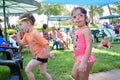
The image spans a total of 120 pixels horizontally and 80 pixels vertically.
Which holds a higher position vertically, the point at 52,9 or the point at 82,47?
the point at 52,9

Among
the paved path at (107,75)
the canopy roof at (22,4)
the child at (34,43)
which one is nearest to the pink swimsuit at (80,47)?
the child at (34,43)

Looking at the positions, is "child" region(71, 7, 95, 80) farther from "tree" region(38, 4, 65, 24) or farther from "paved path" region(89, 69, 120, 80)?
"tree" region(38, 4, 65, 24)

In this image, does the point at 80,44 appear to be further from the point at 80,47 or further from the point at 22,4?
the point at 22,4

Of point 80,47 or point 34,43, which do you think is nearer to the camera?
point 80,47

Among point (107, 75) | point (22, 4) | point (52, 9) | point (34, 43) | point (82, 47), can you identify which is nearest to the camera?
point (82, 47)

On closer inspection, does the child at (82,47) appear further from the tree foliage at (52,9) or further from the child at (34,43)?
the tree foliage at (52,9)

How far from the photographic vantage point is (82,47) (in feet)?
13.1

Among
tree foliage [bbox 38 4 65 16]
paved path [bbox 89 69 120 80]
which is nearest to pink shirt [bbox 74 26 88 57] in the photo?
paved path [bbox 89 69 120 80]

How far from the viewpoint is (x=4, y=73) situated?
7.07 m

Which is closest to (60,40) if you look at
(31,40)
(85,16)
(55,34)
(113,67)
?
(55,34)

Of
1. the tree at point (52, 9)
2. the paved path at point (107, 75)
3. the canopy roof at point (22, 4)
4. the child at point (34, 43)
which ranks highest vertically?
the tree at point (52, 9)

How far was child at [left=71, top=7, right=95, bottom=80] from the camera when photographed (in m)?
3.81

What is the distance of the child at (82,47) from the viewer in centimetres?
381

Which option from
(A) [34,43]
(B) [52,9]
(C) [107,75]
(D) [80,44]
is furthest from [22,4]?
(B) [52,9]
